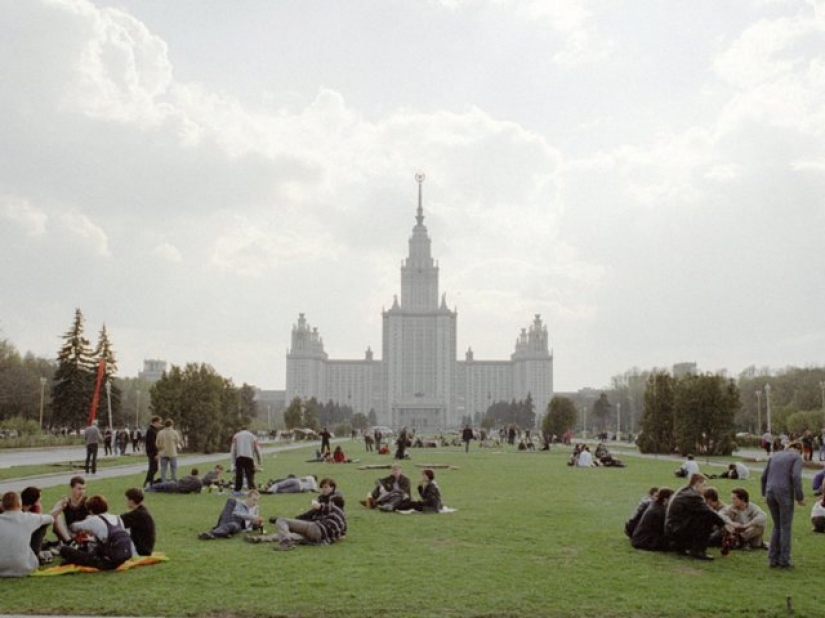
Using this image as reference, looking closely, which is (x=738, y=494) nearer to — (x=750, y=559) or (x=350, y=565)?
(x=750, y=559)

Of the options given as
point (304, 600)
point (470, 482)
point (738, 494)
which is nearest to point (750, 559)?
point (738, 494)

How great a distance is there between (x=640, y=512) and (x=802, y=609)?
4.54m

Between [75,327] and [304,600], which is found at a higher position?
→ [75,327]

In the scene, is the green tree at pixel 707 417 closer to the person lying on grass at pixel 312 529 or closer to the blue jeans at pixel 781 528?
the blue jeans at pixel 781 528

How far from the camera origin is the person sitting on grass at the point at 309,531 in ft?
41.9

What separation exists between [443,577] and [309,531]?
317 centimetres

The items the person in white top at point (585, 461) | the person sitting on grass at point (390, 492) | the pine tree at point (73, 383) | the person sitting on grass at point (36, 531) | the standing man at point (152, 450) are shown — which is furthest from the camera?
the pine tree at point (73, 383)

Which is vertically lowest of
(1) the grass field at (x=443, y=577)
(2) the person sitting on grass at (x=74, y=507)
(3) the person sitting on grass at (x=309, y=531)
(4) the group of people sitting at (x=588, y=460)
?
(4) the group of people sitting at (x=588, y=460)

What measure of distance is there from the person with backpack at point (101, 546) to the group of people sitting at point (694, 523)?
295 inches

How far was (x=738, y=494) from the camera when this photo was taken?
1350 cm

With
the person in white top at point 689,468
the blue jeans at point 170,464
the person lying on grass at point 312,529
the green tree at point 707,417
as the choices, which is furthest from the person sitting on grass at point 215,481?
the green tree at point 707,417

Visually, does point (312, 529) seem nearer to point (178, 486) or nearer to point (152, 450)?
point (178, 486)

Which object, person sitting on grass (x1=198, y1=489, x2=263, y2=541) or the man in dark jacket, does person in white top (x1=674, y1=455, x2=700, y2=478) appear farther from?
person sitting on grass (x1=198, y1=489, x2=263, y2=541)

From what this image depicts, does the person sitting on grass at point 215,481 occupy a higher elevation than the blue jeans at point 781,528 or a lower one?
lower
